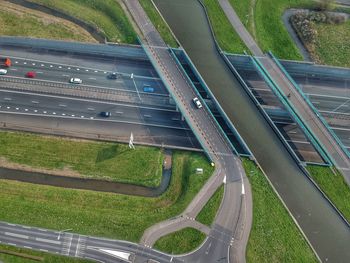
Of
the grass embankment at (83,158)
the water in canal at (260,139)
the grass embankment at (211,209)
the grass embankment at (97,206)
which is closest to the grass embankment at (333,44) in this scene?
the water in canal at (260,139)

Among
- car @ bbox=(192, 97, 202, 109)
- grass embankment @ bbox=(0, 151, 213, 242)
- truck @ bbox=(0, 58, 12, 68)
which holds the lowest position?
grass embankment @ bbox=(0, 151, 213, 242)

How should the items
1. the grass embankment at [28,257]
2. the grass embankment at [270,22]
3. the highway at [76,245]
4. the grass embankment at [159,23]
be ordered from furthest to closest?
the grass embankment at [270,22], the grass embankment at [159,23], the highway at [76,245], the grass embankment at [28,257]

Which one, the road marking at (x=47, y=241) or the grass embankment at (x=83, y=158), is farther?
the grass embankment at (x=83, y=158)

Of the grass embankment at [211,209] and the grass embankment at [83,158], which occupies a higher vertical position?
the grass embankment at [83,158]

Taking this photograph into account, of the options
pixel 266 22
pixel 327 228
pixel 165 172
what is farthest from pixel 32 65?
pixel 327 228

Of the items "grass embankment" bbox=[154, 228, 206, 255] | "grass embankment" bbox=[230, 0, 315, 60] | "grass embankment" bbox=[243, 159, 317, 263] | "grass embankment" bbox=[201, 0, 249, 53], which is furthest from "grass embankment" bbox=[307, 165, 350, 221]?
"grass embankment" bbox=[201, 0, 249, 53]

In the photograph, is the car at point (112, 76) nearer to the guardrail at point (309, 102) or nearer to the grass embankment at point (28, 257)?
the guardrail at point (309, 102)

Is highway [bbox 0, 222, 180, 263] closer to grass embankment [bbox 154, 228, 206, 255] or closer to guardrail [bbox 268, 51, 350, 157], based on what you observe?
grass embankment [bbox 154, 228, 206, 255]
